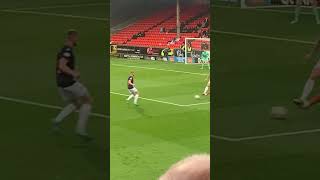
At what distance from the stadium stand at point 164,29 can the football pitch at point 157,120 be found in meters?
1.35

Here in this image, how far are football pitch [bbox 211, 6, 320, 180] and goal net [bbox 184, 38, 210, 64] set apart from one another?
10.1 meters

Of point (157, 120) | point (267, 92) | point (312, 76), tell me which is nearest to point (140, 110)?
point (157, 120)

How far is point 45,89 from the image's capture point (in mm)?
1434

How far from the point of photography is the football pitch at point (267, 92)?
446 cm

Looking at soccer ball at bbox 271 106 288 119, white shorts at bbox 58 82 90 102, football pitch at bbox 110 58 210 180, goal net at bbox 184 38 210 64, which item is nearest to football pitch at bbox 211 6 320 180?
soccer ball at bbox 271 106 288 119

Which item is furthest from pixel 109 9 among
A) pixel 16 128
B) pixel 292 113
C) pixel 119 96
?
pixel 119 96

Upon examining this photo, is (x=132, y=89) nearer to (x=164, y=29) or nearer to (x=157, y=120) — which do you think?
(x=157, y=120)

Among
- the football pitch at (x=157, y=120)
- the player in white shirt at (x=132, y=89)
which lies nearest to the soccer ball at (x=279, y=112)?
the football pitch at (x=157, y=120)

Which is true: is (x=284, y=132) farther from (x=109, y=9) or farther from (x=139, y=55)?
(x=139, y=55)

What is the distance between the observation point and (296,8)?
4.22 meters

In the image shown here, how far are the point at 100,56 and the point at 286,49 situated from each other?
182 inches

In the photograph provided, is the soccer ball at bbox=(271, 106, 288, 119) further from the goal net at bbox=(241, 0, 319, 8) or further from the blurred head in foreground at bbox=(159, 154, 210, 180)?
the blurred head in foreground at bbox=(159, 154, 210, 180)

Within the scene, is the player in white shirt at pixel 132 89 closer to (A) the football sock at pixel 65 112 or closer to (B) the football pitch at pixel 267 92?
(B) the football pitch at pixel 267 92

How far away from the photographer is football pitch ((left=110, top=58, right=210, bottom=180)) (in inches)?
302
